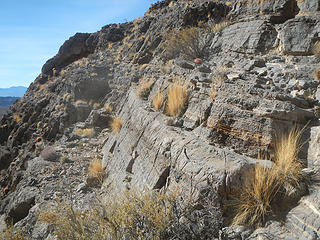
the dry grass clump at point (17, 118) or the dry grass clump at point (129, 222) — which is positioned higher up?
the dry grass clump at point (17, 118)

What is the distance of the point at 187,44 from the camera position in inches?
356

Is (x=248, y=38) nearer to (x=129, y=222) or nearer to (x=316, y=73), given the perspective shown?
(x=316, y=73)

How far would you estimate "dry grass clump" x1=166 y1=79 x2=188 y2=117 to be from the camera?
509cm

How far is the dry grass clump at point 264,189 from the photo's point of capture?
2.53m

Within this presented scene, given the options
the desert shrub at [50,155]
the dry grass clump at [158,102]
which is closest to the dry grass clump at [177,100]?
the dry grass clump at [158,102]

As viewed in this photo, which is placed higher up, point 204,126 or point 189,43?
point 189,43

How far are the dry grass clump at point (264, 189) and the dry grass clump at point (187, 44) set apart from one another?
Result: 259 inches

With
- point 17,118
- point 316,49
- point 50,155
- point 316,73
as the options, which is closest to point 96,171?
point 50,155

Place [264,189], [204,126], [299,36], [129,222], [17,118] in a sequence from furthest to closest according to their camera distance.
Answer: [17,118]
[299,36]
[204,126]
[129,222]
[264,189]

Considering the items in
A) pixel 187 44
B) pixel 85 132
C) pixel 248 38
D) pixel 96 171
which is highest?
pixel 187 44

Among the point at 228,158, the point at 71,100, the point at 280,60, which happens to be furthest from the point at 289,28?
the point at 71,100

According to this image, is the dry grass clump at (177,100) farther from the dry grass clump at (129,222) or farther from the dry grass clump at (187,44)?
the dry grass clump at (187,44)

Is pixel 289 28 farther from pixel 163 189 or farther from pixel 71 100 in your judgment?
pixel 71 100

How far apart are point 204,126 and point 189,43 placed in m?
5.81
